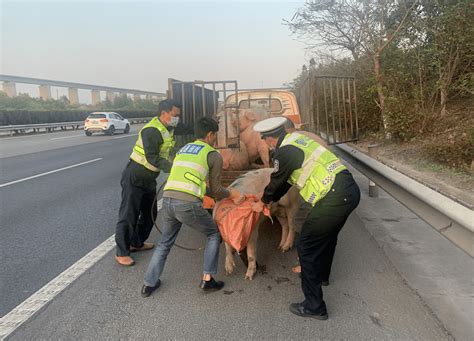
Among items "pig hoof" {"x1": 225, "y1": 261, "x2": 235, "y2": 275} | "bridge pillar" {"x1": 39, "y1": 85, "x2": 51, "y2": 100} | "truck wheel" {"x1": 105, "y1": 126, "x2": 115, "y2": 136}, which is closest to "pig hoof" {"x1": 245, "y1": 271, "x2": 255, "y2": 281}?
"pig hoof" {"x1": 225, "y1": 261, "x2": 235, "y2": 275}

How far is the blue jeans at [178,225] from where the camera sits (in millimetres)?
3654

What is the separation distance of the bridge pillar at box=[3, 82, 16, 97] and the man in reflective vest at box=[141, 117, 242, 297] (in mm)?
53328

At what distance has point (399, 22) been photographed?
11766 millimetres

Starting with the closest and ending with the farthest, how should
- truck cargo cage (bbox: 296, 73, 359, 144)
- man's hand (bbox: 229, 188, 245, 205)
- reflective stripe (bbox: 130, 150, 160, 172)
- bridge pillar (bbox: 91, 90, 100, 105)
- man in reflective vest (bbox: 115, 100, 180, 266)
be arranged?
man's hand (bbox: 229, 188, 245, 205)
man in reflective vest (bbox: 115, 100, 180, 266)
reflective stripe (bbox: 130, 150, 160, 172)
truck cargo cage (bbox: 296, 73, 359, 144)
bridge pillar (bbox: 91, 90, 100, 105)

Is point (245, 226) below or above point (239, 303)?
above

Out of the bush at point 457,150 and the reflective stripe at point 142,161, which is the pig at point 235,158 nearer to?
the reflective stripe at point 142,161

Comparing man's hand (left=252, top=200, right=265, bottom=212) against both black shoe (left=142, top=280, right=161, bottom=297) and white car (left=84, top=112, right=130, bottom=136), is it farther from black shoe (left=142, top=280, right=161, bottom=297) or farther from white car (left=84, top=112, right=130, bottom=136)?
white car (left=84, top=112, right=130, bottom=136)

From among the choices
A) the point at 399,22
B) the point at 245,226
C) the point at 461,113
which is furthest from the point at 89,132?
the point at 245,226

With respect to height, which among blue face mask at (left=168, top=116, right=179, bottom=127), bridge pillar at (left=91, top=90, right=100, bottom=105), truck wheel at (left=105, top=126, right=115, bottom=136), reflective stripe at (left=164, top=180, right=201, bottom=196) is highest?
bridge pillar at (left=91, top=90, right=100, bottom=105)

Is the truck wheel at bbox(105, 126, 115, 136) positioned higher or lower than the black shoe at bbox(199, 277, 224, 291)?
higher

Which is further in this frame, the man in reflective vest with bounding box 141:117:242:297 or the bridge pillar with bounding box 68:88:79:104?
the bridge pillar with bounding box 68:88:79:104

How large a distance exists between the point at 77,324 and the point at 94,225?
2969mm

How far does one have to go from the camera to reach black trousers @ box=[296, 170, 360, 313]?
325cm

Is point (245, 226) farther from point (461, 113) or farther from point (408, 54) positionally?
point (408, 54)
